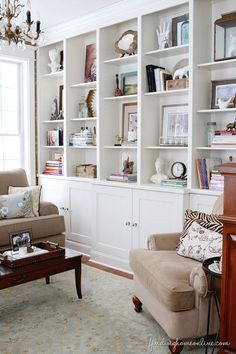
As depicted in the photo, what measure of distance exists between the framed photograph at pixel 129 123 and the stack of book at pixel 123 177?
38 cm

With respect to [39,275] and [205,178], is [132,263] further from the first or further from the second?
[205,178]

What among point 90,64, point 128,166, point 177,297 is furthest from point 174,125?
point 177,297

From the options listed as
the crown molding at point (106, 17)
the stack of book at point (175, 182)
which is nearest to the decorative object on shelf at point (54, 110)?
the crown molding at point (106, 17)

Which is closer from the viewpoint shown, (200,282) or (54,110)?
(200,282)

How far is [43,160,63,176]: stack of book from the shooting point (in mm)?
5133

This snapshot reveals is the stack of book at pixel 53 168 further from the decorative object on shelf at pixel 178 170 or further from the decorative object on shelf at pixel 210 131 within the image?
the decorative object on shelf at pixel 210 131

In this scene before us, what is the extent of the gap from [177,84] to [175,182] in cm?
95

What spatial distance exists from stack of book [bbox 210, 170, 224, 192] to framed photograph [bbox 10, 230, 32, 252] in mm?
1665

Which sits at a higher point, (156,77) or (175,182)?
(156,77)

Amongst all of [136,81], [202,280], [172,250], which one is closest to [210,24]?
[136,81]

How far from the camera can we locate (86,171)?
4809mm

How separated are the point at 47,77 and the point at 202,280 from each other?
381 centimetres

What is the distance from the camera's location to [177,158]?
4.14 m

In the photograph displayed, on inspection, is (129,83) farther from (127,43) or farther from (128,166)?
(128,166)
